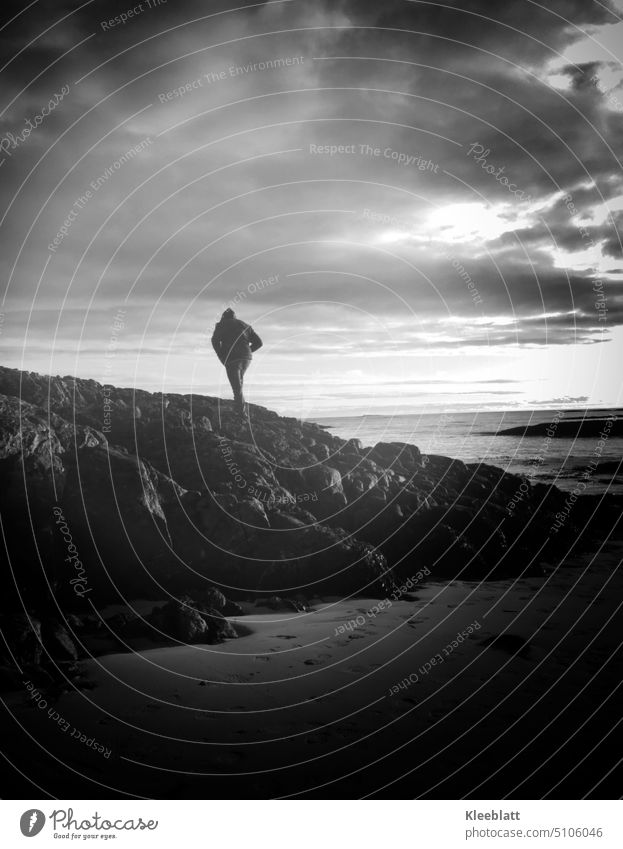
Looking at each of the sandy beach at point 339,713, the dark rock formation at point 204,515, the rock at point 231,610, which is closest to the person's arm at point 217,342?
the dark rock formation at point 204,515

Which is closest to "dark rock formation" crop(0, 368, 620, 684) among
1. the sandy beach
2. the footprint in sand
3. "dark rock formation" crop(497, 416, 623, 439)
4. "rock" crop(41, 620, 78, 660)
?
"rock" crop(41, 620, 78, 660)

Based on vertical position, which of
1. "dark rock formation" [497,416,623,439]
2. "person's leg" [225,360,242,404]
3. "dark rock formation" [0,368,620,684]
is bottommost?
"dark rock formation" [0,368,620,684]

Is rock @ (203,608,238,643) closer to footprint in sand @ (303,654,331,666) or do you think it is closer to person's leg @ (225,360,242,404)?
footprint in sand @ (303,654,331,666)

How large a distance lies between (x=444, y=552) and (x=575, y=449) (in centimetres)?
5455

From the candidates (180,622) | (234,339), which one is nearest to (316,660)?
(180,622)

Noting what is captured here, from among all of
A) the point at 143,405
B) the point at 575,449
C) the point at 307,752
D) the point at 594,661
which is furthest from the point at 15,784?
the point at 575,449

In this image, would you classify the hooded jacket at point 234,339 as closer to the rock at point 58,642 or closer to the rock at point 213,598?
the rock at point 213,598

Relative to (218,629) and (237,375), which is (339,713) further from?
(237,375)

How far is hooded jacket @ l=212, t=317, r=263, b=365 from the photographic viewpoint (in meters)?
18.9

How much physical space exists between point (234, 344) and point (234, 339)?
26cm

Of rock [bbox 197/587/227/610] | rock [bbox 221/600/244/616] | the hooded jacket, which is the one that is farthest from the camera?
the hooded jacket

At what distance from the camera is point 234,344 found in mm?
18797
